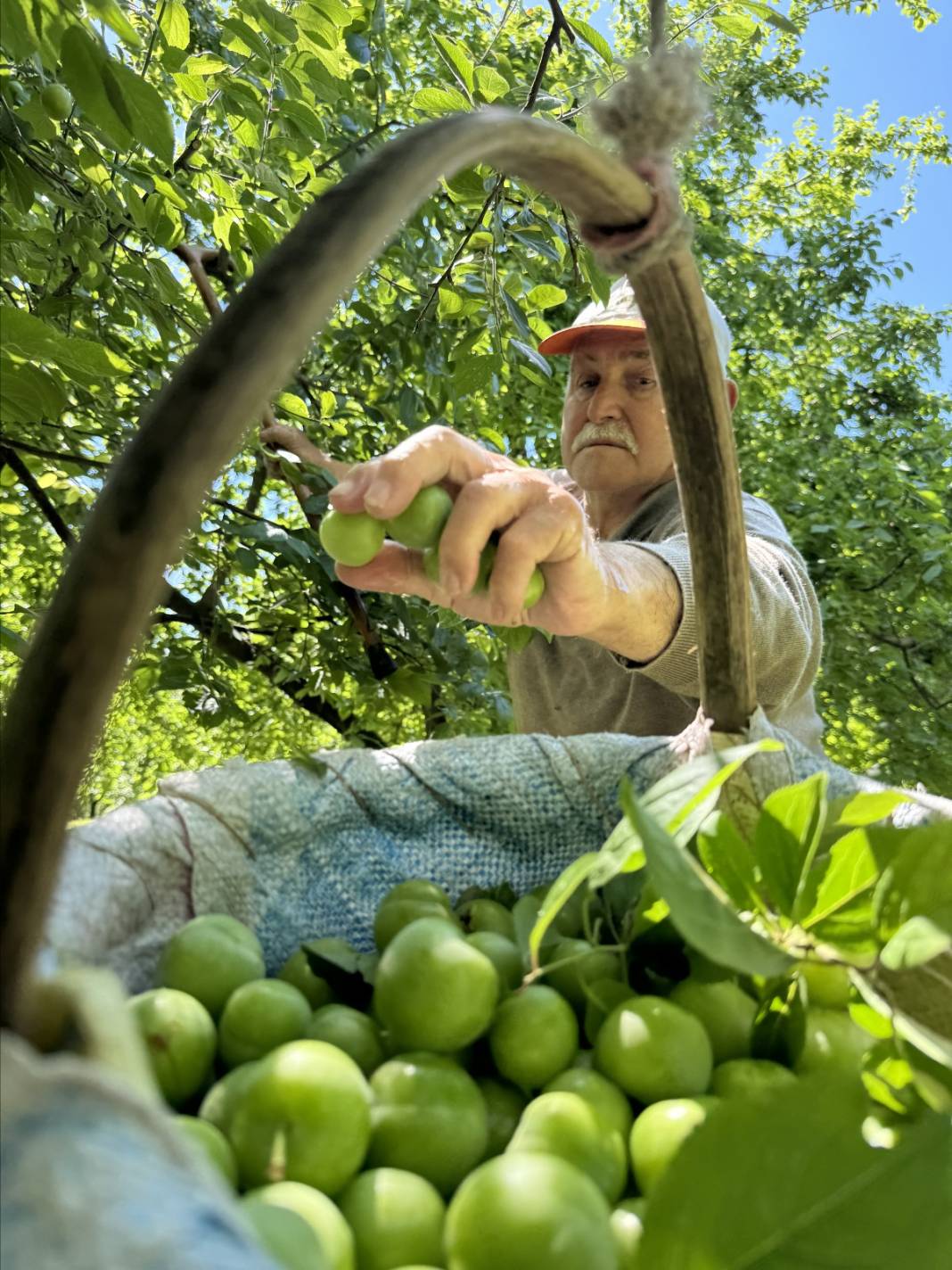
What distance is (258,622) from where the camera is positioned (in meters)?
2.02

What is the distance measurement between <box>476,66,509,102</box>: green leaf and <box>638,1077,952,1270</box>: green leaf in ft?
3.43

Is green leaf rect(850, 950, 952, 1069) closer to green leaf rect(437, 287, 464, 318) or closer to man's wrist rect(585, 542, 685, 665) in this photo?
man's wrist rect(585, 542, 685, 665)

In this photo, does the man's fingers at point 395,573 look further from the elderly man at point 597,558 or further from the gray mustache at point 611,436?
the gray mustache at point 611,436

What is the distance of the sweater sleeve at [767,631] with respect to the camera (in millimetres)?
891

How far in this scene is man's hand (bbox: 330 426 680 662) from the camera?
0.56 metres

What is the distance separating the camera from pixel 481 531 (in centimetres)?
56

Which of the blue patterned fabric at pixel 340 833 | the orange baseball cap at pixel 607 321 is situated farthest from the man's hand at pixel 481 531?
the orange baseball cap at pixel 607 321

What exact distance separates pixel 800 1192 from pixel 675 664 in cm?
A: 62

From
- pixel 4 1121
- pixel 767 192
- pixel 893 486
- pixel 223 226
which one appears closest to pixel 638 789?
pixel 4 1121

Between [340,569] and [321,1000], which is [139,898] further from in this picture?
[340,569]

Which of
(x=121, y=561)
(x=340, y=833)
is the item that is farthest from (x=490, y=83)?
(x=121, y=561)

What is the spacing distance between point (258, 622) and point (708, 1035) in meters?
1.62

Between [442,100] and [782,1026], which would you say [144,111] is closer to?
[442,100]

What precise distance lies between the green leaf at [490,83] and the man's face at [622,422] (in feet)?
1.63
